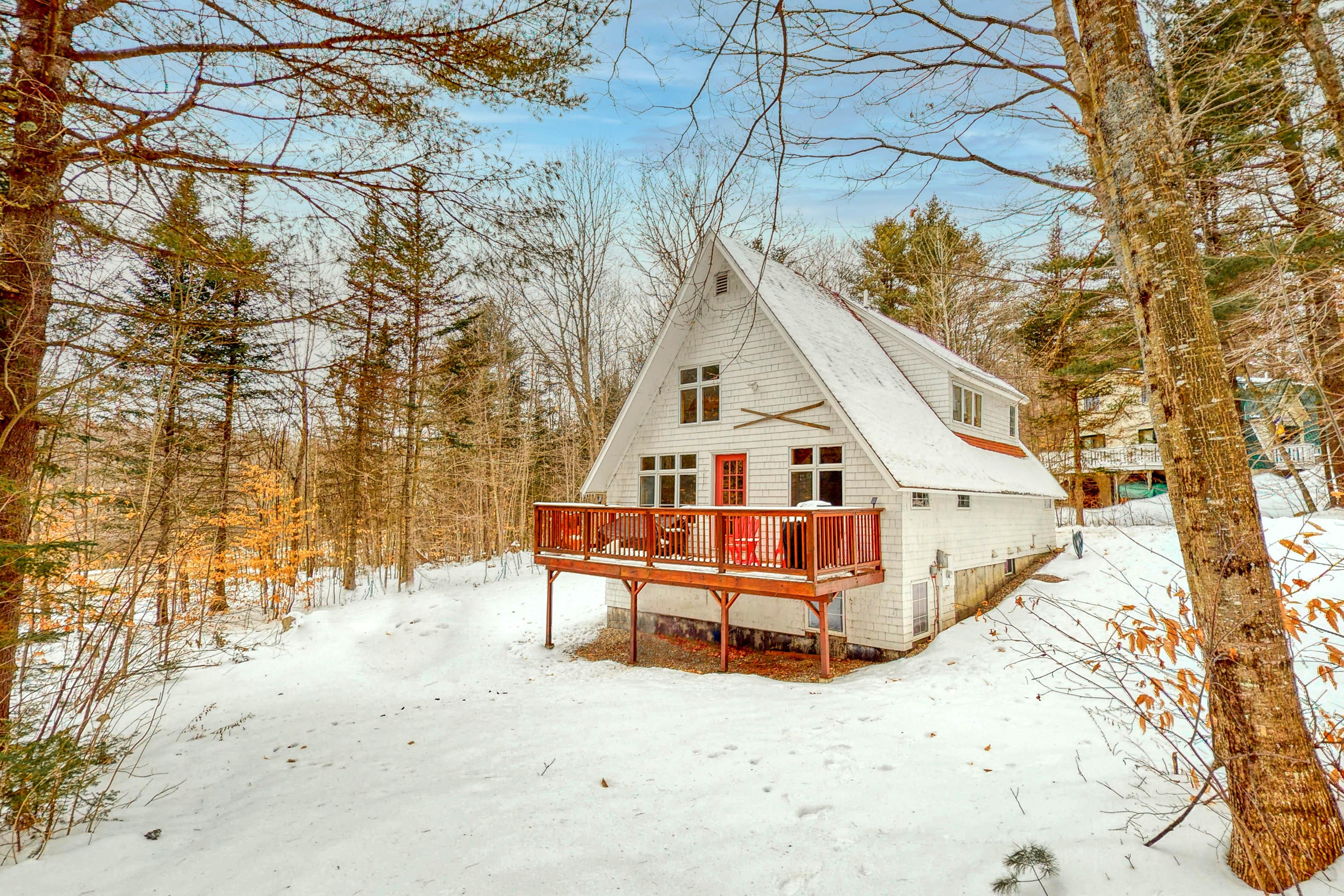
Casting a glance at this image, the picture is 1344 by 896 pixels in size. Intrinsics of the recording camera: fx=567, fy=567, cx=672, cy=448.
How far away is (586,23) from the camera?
3.93 metres

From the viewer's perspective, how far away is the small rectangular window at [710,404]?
445 inches

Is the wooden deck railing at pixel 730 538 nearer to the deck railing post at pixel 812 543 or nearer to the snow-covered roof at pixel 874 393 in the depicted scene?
the deck railing post at pixel 812 543

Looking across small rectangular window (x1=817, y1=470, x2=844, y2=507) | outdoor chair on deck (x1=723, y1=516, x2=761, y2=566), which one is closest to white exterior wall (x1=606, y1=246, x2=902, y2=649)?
small rectangular window (x1=817, y1=470, x2=844, y2=507)

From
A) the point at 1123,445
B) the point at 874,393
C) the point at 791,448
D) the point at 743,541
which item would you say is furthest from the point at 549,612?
the point at 1123,445

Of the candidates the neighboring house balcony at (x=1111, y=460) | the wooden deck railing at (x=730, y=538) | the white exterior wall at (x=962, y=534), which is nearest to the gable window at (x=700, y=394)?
the wooden deck railing at (x=730, y=538)

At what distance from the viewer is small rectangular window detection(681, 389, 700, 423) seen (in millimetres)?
11508

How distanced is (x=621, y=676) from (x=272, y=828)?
5.21 meters

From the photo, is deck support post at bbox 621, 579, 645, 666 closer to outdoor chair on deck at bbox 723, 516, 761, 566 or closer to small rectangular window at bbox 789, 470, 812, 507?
outdoor chair on deck at bbox 723, 516, 761, 566

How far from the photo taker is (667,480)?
11.8 m

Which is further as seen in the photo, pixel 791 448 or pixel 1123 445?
pixel 1123 445

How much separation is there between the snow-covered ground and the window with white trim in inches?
48.3

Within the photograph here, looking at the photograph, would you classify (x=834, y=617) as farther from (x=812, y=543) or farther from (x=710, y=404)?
(x=710, y=404)

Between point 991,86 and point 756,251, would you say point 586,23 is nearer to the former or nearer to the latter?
point 991,86

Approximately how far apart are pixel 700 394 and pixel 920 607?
18.3ft
